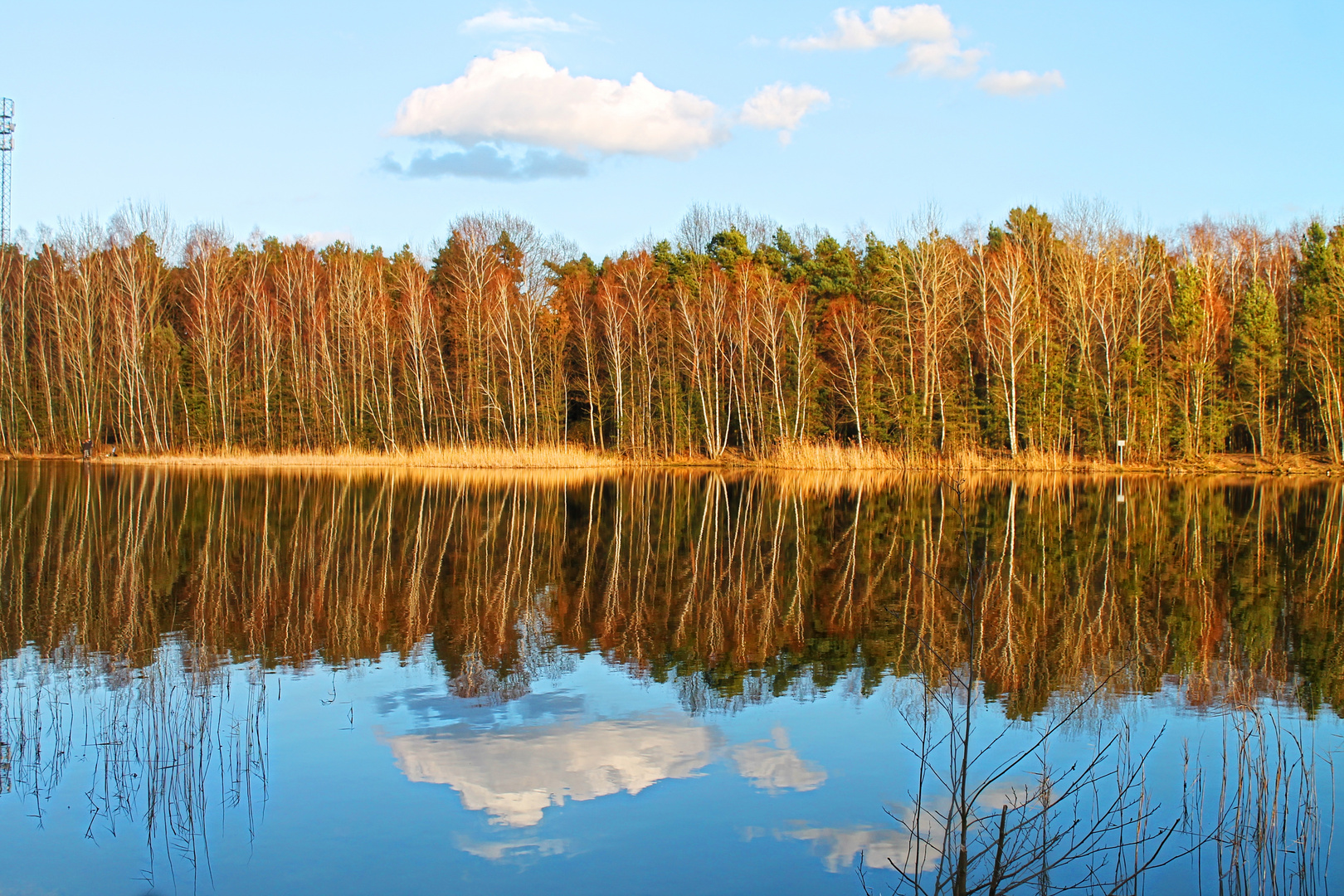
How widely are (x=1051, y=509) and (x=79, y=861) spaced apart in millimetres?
22942

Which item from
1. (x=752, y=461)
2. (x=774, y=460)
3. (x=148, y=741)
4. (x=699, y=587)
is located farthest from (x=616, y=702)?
(x=752, y=461)

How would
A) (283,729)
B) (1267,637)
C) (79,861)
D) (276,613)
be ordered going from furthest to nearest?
(276,613)
(1267,637)
(283,729)
(79,861)

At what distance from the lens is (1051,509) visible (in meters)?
25.0

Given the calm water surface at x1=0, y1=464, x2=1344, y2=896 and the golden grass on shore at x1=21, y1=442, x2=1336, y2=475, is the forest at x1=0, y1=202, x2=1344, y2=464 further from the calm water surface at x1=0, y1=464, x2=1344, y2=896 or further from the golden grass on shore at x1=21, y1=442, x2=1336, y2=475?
the calm water surface at x1=0, y1=464, x2=1344, y2=896

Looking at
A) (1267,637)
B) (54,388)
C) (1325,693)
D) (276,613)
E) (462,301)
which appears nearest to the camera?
(1325,693)

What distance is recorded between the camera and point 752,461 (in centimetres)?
4528

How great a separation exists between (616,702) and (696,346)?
1494 inches

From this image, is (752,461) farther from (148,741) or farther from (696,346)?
(148,741)

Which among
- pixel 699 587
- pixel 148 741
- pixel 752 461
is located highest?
pixel 752 461

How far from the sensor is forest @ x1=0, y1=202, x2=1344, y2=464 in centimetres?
4178

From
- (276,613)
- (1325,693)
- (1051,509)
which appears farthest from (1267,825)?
(1051,509)

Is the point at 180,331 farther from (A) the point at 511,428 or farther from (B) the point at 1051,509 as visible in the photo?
(B) the point at 1051,509

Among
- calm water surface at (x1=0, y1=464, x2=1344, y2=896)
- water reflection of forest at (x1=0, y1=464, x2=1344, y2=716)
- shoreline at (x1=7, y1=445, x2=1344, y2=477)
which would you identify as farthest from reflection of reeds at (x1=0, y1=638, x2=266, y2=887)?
shoreline at (x1=7, y1=445, x2=1344, y2=477)

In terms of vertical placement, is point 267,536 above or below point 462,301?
below
